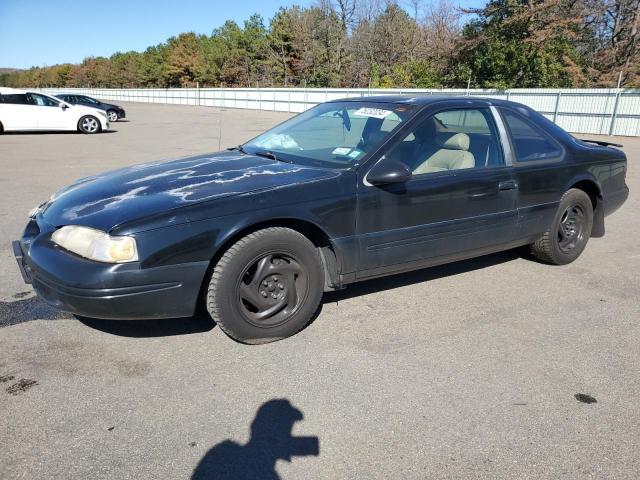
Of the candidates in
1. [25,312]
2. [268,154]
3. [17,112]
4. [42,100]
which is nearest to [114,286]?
[25,312]

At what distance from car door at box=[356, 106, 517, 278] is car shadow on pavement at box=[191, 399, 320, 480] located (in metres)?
1.38

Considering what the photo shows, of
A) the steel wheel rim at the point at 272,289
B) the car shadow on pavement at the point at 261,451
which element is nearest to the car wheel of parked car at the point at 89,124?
the steel wheel rim at the point at 272,289

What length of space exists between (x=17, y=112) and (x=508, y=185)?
17.5m

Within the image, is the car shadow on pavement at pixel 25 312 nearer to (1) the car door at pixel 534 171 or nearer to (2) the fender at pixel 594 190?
(1) the car door at pixel 534 171

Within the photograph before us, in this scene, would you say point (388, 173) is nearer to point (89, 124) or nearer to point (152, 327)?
point (152, 327)

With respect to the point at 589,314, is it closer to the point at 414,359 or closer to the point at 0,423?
the point at 414,359

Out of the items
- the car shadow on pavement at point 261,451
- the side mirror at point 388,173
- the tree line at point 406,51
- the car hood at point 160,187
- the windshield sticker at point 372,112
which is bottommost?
the car shadow on pavement at point 261,451

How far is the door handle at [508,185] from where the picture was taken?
425 centimetres

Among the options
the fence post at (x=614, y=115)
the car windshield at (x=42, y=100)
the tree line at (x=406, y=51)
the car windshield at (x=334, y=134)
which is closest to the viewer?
the car windshield at (x=334, y=134)

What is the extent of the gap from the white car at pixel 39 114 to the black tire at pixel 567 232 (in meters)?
17.3

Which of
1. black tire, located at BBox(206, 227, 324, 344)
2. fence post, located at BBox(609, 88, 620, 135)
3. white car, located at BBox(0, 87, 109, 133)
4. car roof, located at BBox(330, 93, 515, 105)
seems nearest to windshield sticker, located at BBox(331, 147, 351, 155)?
car roof, located at BBox(330, 93, 515, 105)

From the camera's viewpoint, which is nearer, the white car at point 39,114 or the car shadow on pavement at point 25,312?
the car shadow on pavement at point 25,312

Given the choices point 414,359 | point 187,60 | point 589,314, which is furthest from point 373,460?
point 187,60

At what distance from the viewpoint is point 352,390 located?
2865 mm
